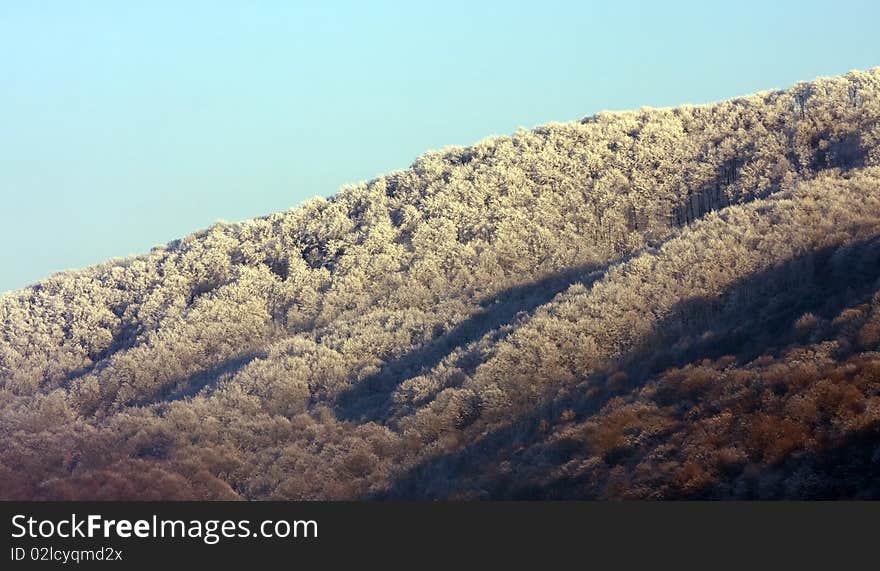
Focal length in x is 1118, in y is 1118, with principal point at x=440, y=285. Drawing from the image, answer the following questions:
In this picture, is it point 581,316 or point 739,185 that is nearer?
point 581,316

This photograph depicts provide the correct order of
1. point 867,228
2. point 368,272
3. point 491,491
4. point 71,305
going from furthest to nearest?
1. point 71,305
2. point 368,272
3. point 867,228
4. point 491,491

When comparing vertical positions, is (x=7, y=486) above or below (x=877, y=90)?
below

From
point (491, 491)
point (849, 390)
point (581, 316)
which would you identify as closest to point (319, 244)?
point (581, 316)

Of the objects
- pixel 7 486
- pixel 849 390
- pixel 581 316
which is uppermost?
pixel 581 316

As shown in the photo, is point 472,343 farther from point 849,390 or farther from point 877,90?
point 877,90

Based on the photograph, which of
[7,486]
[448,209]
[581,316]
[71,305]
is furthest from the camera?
[71,305]

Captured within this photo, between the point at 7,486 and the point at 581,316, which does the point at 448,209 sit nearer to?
the point at 581,316
